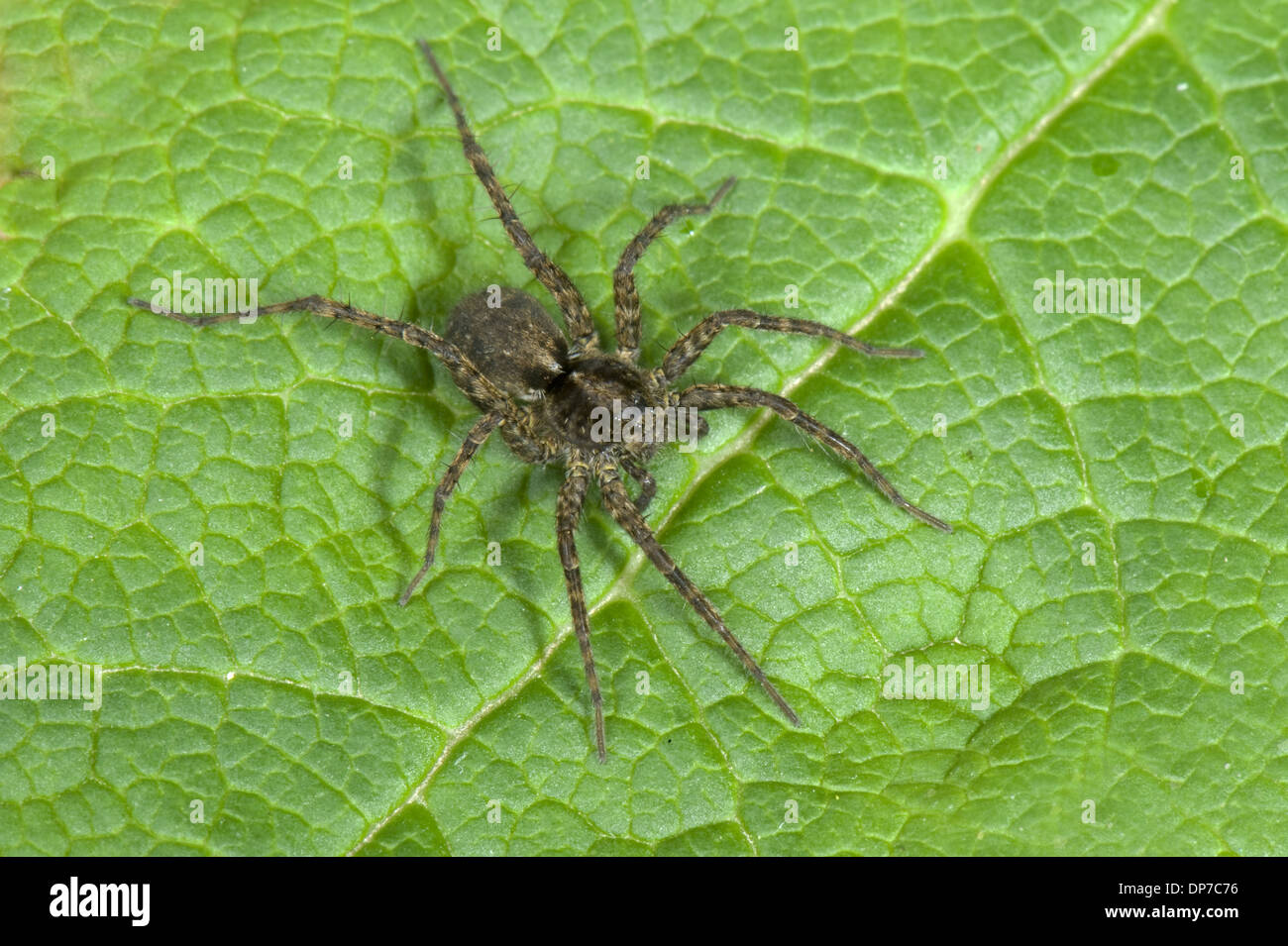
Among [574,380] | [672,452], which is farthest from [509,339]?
[672,452]

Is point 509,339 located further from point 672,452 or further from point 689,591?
point 689,591

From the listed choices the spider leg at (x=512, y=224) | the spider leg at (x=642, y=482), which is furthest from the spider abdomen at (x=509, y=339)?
the spider leg at (x=642, y=482)

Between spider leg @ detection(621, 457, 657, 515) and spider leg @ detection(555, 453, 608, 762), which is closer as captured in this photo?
spider leg @ detection(555, 453, 608, 762)

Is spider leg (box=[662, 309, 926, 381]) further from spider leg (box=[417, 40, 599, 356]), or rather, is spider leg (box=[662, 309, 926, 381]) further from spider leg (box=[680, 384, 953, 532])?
spider leg (box=[417, 40, 599, 356])

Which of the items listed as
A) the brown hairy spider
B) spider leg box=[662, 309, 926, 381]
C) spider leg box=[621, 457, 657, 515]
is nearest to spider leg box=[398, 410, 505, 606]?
the brown hairy spider

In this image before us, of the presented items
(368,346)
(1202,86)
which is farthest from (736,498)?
(1202,86)

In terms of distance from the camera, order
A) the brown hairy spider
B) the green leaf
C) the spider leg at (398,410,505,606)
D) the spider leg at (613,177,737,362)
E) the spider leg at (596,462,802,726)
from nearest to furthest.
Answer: the green leaf, the spider leg at (596,462,802,726), the spider leg at (398,410,505,606), the brown hairy spider, the spider leg at (613,177,737,362)
